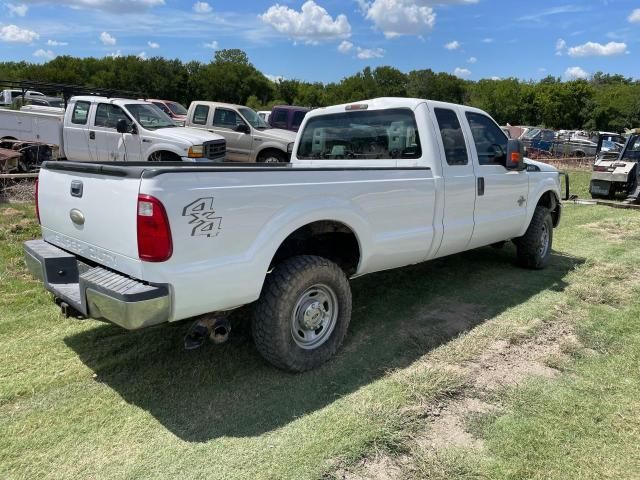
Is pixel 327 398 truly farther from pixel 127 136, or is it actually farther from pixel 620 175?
pixel 620 175

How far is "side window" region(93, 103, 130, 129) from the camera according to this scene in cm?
1076

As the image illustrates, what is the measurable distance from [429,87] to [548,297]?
9819 centimetres

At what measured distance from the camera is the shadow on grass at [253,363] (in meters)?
3.11

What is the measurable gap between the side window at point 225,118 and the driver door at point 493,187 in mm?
9207

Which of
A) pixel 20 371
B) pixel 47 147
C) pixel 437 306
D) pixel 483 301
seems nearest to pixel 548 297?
pixel 483 301

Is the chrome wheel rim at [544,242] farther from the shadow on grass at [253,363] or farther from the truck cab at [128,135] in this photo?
the truck cab at [128,135]

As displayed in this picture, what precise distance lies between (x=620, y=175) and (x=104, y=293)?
14.1m

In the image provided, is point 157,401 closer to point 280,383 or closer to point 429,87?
point 280,383

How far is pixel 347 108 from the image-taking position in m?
5.11

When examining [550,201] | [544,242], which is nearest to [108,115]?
[550,201]

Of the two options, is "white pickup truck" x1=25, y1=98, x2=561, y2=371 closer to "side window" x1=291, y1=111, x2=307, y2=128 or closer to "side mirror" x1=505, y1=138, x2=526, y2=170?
"side mirror" x1=505, y1=138, x2=526, y2=170

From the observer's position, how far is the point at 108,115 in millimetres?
10867

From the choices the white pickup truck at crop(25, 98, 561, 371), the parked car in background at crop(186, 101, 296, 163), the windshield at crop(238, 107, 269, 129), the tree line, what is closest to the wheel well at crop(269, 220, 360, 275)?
the white pickup truck at crop(25, 98, 561, 371)

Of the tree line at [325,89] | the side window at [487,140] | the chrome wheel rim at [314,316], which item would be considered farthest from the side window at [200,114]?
the tree line at [325,89]
